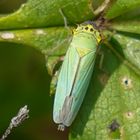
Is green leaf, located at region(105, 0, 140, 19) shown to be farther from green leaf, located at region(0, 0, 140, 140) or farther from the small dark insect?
the small dark insect

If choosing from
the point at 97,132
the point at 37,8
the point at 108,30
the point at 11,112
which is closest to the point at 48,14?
the point at 37,8

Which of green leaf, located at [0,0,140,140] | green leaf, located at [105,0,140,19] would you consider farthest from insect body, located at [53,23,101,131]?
green leaf, located at [105,0,140,19]

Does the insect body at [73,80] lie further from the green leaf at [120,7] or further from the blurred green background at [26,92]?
the blurred green background at [26,92]

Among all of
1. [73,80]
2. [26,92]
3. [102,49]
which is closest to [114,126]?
[73,80]

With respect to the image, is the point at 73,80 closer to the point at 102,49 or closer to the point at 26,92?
the point at 102,49

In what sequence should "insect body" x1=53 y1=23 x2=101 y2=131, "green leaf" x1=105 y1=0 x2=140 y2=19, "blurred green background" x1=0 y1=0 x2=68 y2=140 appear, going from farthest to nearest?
1. "blurred green background" x1=0 y1=0 x2=68 y2=140
2. "insect body" x1=53 y1=23 x2=101 y2=131
3. "green leaf" x1=105 y1=0 x2=140 y2=19

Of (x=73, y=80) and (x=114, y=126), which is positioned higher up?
(x=73, y=80)
